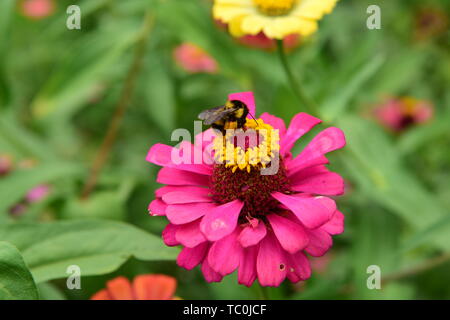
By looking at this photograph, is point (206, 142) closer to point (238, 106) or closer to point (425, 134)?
point (238, 106)

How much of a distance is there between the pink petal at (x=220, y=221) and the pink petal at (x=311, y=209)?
5 cm

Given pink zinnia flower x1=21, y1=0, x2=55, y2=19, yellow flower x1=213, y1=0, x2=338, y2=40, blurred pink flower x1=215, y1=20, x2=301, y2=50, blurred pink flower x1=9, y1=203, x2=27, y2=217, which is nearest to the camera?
Answer: yellow flower x1=213, y1=0, x2=338, y2=40

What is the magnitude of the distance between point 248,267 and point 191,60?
104cm

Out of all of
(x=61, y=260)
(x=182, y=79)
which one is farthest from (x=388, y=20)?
(x=61, y=260)

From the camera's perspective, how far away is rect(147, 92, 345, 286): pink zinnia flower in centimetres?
57

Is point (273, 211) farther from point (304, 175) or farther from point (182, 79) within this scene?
point (182, 79)

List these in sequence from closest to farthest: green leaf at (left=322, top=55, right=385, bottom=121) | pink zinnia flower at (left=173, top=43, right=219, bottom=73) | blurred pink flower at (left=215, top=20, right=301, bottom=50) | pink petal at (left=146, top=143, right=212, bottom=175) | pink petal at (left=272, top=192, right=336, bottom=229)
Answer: pink petal at (left=272, top=192, right=336, bottom=229)
pink petal at (left=146, top=143, right=212, bottom=175)
green leaf at (left=322, top=55, right=385, bottom=121)
blurred pink flower at (left=215, top=20, right=301, bottom=50)
pink zinnia flower at (left=173, top=43, right=219, bottom=73)

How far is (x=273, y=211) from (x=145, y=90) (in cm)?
67

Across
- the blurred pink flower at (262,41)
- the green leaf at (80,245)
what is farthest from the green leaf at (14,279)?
the blurred pink flower at (262,41)

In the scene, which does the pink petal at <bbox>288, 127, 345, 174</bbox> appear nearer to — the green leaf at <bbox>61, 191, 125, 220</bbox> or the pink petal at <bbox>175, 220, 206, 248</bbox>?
the pink petal at <bbox>175, 220, 206, 248</bbox>

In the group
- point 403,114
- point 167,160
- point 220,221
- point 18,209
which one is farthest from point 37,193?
point 403,114

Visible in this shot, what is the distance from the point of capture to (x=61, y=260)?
2.33ft

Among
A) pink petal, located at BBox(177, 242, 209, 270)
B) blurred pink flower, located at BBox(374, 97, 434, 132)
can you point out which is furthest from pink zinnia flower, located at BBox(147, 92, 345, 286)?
blurred pink flower, located at BBox(374, 97, 434, 132)

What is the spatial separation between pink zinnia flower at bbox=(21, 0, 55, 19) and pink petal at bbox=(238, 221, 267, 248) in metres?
1.34
